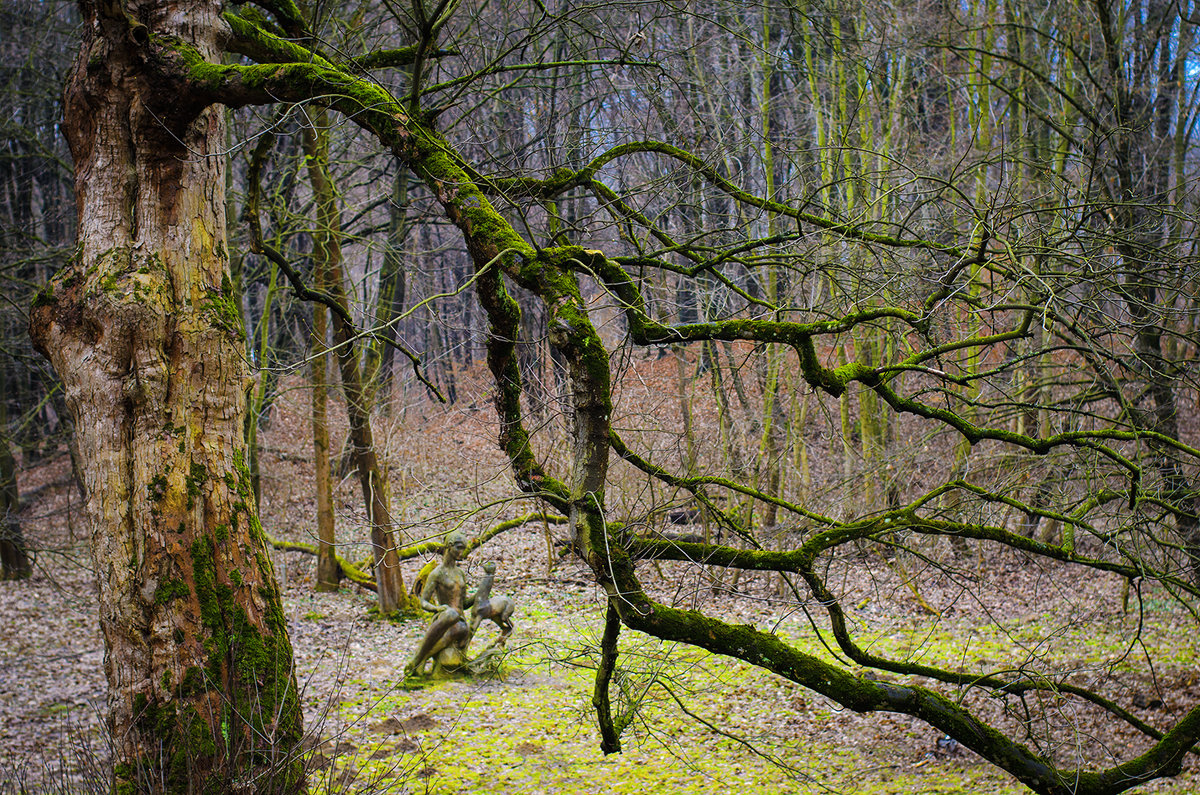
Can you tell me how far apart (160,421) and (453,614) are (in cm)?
506

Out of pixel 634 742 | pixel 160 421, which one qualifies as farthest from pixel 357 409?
pixel 160 421

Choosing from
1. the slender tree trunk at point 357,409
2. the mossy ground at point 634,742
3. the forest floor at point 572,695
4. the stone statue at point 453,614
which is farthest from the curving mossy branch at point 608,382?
the slender tree trunk at point 357,409

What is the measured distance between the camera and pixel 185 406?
14.2ft

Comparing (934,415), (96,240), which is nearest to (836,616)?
(934,415)

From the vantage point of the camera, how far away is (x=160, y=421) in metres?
4.25

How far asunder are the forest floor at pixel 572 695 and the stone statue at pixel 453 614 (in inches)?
10.4

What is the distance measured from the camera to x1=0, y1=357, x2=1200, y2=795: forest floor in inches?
232

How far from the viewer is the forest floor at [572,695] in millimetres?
5887

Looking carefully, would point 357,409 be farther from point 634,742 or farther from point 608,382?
point 608,382

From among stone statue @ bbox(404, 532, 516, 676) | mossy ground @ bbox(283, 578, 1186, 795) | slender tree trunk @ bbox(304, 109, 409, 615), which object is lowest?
mossy ground @ bbox(283, 578, 1186, 795)

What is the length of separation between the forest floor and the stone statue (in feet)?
0.86

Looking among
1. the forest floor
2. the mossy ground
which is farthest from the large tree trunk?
the mossy ground

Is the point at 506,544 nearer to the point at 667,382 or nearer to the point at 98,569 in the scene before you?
the point at 667,382

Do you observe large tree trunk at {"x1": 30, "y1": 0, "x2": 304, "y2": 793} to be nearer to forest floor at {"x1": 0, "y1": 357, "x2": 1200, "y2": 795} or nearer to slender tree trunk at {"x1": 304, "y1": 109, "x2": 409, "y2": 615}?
forest floor at {"x1": 0, "y1": 357, "x2": 1200, "y2": 795}
